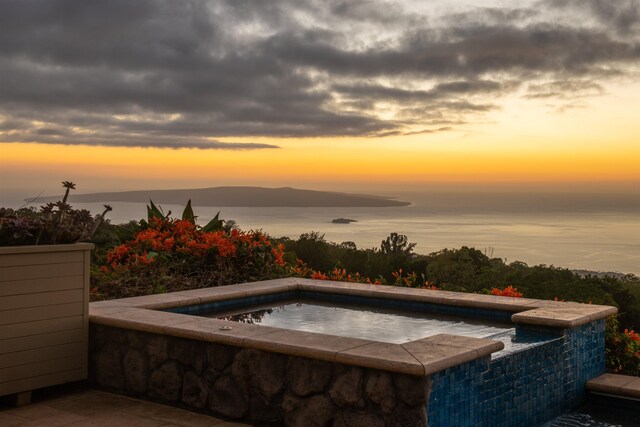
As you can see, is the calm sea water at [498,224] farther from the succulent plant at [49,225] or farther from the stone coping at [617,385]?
A: the stone coping at [617,385]

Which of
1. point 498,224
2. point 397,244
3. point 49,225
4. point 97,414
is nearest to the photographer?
point 97,414

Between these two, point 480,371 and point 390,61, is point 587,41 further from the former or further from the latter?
point 480,371

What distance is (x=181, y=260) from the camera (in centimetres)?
796

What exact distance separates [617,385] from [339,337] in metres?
2.61

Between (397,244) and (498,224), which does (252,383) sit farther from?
(498,224)

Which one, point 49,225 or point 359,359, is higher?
point 49,225

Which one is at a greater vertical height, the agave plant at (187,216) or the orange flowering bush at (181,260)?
the agave plant at (187,216)

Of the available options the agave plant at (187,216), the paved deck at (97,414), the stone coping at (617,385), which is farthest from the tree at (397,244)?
the paved deck at (97,414)

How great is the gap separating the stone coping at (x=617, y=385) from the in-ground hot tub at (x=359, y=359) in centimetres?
10

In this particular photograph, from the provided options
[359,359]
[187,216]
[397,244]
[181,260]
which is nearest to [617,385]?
[359,359]

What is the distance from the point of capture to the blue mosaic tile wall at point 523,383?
3.88m

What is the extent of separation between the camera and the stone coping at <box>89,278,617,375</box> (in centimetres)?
380

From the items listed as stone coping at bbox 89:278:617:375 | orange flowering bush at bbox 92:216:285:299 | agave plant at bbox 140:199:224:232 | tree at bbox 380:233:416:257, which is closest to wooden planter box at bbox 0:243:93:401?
stone coping at bbox 89:278:617:375

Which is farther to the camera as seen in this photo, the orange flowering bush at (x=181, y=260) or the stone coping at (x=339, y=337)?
the orange flowering bush at (x=181, y=260)
